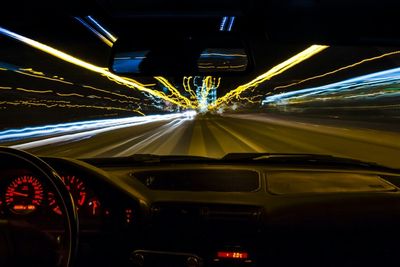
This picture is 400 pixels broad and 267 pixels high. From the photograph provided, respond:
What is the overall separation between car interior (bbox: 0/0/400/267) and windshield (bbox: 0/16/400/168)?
390 millimetres

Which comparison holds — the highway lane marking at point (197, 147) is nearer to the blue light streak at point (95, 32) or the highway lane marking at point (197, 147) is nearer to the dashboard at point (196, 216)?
the blue light streak at point (95, 32)

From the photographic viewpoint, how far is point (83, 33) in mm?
5105

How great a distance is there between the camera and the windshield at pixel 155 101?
5395 mm

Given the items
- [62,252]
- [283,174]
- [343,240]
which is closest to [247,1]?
[283,174]

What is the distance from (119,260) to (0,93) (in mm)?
16092

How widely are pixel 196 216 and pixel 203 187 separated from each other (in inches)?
17.4

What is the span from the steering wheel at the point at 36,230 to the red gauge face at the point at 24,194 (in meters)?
0.95

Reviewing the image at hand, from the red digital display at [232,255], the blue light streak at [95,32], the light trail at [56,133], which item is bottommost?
the light trail at [56,133]

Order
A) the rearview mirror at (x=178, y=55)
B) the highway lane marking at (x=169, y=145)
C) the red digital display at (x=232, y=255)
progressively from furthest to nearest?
1. the highway lane marking at (x=169, y=145)
2. the rearview mirror at (x=178, y=55)
3. the red digital display at (x=232, y=255)

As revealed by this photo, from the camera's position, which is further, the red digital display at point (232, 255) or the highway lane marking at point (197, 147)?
the highway lane marking at point (197, 147)

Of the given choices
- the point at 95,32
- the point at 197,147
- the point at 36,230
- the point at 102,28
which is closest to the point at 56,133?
the point at 197,147

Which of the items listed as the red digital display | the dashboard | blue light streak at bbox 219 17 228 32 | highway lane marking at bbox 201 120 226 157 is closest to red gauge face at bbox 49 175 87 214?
the dashboard

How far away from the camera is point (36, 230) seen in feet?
9.56

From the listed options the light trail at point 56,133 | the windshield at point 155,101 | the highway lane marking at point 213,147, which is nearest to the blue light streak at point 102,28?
the windshield at point 155,101
